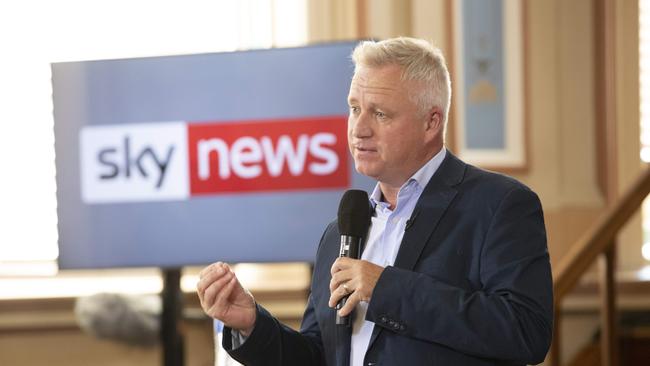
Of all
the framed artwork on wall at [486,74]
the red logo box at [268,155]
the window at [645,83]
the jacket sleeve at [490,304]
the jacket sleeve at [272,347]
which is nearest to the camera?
the jacket sleeve at [490,304]

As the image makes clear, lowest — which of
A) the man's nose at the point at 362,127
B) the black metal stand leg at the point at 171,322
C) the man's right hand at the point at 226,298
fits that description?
the black metal stand leg at the point at 171,322

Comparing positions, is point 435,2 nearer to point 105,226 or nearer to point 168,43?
point 168,43

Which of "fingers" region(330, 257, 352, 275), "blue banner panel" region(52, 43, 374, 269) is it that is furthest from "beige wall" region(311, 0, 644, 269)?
"fingers" region(330, 257, 352, 275)

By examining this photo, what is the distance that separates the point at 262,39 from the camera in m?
4.60

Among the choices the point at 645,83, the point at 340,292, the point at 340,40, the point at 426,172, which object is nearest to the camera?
the point at 340,292

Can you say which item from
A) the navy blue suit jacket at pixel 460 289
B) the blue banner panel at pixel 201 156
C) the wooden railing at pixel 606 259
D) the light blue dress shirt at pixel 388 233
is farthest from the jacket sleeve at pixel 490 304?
the wooden railing at pixel 606 259

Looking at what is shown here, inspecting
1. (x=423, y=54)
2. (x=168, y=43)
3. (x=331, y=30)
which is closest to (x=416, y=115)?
(x=423, y=54)

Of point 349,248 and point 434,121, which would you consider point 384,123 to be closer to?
point 434,121

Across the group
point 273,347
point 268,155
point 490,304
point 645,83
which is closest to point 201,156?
point 268,155

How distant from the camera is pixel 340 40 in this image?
439 cm

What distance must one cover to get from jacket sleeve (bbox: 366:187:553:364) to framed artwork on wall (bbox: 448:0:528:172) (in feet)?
9.08

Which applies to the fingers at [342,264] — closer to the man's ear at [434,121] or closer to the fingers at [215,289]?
the fingers at [215,289]

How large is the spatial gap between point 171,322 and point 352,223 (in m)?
1.95

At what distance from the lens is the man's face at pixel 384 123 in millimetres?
1828
